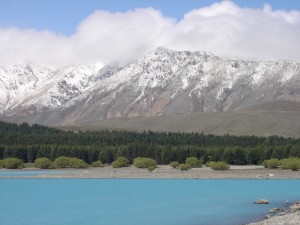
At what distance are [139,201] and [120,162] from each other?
73385 millimetres

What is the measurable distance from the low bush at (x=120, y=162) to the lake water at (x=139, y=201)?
32021 millimetres

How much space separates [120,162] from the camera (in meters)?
149

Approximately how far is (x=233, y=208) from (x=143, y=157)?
91.1m

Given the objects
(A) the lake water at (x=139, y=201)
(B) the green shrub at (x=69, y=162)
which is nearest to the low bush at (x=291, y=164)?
(A) the lake water at (x=139, y=201)

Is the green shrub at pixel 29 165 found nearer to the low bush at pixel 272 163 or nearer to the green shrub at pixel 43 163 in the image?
the green shrub at pixel 43 163

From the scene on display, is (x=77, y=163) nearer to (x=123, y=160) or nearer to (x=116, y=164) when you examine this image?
(x=116, y=164)

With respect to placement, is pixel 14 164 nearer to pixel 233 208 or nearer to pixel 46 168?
pixel 46 168

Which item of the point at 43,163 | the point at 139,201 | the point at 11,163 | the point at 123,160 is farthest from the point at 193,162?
the point at 139,201

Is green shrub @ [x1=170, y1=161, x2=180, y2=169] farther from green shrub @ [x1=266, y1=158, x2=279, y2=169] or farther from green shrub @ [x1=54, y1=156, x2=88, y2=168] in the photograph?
green shrub @ [x1=54, y1=156, x2=88, y2=168]

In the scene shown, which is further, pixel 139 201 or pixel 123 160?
pixel 123 160

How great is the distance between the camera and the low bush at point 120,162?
5817 inches

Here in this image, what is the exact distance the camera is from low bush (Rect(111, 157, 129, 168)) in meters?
148

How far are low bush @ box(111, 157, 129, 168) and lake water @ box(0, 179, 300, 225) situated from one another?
1261 inches

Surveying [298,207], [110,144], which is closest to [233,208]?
[298,207]
